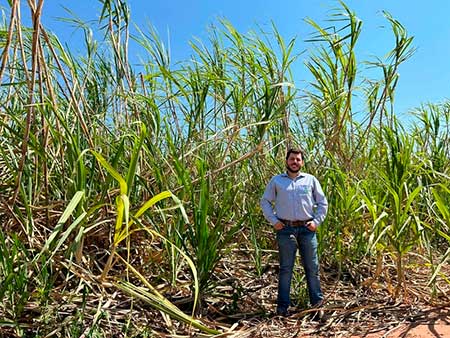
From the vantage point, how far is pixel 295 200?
9.96ft

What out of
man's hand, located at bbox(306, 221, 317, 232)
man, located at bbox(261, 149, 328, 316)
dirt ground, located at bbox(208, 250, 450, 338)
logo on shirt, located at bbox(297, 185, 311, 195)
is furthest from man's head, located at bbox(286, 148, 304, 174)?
dirt ground, located at bbox(208, 250, 450, 338)

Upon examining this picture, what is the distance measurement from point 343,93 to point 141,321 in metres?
2.05

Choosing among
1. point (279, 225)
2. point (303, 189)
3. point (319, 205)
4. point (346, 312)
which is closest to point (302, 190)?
point (303, 189)

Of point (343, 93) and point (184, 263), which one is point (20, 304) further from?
point (343, 93)

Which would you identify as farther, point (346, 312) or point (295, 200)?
point (295, 200)

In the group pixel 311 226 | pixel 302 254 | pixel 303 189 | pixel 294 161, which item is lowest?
pixel 302 254

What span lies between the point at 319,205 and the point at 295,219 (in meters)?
0.18

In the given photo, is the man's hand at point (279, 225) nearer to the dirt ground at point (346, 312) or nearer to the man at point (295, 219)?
the man at point (295, 219)

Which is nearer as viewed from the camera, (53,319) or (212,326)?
(53,319)

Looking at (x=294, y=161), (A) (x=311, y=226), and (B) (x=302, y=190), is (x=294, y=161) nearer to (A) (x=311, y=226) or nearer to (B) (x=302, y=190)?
(B) (x=302, y=190)

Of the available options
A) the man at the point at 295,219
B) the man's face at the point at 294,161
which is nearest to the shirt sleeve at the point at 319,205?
the man at the point at 295,219

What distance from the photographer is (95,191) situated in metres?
2.73

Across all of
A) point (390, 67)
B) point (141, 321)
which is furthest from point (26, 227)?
point (390, 67)

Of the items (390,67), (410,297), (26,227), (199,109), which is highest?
(390,67)
